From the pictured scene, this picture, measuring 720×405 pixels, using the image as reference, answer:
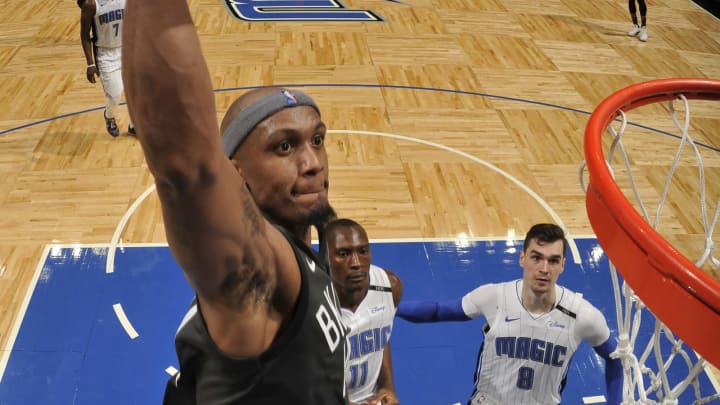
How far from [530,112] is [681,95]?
17.9ft

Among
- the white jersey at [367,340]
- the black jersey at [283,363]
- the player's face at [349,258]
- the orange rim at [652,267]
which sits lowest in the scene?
the white jersey at [367,340]

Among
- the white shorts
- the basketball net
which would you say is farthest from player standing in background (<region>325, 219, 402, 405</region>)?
the white shorts

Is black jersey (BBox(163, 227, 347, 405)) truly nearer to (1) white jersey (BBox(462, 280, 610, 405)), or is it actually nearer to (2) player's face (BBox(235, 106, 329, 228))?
(2) player's face (BBox(235, 106, 329, 228))

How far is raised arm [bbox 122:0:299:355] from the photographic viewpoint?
2.96 feet

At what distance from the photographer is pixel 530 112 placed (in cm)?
884

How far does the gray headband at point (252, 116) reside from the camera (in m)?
1.74

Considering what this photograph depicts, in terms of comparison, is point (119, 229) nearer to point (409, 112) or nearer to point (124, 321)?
point (124, 321)

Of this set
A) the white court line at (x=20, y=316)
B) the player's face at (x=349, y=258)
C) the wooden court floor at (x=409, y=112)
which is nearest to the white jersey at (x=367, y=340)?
the player's face at (x=349, y=258)

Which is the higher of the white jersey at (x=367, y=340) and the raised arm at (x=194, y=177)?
the raised arm at (x=194, y=177)

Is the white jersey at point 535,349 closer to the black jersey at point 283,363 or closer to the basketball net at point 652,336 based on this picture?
the basketball net at point 652,336

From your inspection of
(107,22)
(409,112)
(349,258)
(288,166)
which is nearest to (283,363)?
(288,166)

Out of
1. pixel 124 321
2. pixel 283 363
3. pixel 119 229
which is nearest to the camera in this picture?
pixel 283 363

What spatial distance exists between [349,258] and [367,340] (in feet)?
1.72

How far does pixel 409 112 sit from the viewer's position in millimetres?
8594
